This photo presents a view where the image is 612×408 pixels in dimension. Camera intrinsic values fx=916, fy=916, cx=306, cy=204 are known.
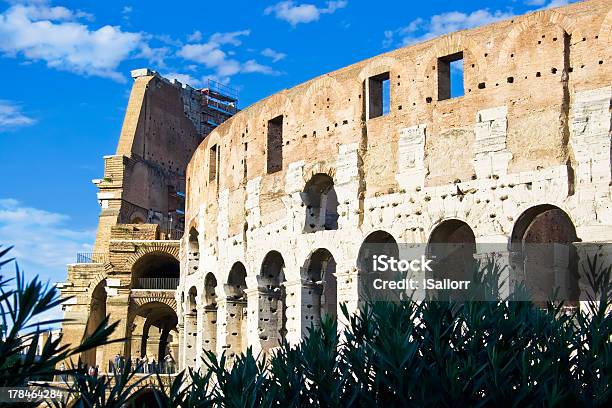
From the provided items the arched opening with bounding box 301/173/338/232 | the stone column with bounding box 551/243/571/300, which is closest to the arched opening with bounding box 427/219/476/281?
the stone column with bounding box 551/243/571/300

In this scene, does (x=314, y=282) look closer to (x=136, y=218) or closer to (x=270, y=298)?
(x=270, y=298)

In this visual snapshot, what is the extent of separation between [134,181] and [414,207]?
17315 mm

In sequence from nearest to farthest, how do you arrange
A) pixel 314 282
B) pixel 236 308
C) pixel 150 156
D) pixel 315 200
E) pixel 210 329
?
1. pixel 314 282
2. pixel 315 200
3. pixel 236 308
4. pixel 210 329
5. pixel 150 156

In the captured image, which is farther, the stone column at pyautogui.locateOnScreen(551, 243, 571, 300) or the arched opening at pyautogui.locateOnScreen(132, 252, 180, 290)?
the arched opening at pyautogui.locateOnScreen(132, 252, 180, 290)

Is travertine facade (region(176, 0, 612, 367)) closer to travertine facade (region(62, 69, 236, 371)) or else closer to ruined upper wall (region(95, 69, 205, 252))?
travertine facade (region(62, 69, 236, 371))

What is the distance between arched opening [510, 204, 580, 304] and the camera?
1415 centimetres

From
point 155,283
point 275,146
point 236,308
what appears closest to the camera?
point 275,146

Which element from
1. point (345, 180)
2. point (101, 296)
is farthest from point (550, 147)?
point (101, 296)

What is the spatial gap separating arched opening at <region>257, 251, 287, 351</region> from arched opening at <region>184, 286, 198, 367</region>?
402cm

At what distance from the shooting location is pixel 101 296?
28359 mm

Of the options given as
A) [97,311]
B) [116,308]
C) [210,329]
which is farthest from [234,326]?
[97,311]

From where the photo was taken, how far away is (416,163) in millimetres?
15438

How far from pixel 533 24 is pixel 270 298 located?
7.73 meters

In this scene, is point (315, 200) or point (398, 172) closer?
point (398, 172)
